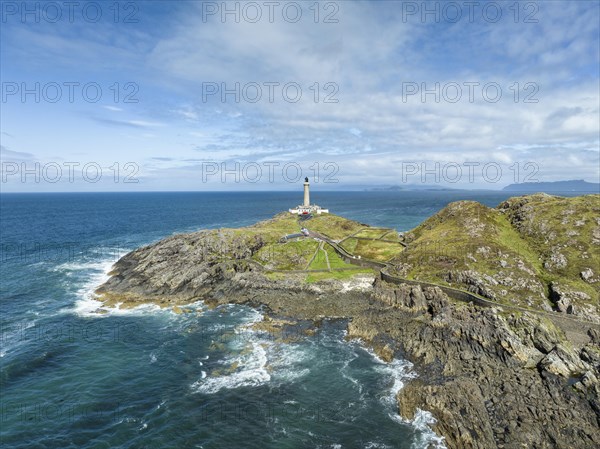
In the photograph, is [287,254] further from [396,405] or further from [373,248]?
[396,405]

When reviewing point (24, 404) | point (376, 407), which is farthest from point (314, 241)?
point (24, 404)

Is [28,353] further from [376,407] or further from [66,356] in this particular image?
[376,407]

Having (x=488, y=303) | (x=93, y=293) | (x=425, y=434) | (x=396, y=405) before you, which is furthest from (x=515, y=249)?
(x=93, y=293)

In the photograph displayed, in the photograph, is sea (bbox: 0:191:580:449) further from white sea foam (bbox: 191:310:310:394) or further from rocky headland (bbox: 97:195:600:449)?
rocky headland (bbox: 97:195:600:449)

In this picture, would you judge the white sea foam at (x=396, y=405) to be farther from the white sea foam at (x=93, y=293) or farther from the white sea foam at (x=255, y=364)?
the white sea foam at (x=93, y=293)

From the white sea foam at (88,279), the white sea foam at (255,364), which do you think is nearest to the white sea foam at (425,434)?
the white sea foam at (255,364)
